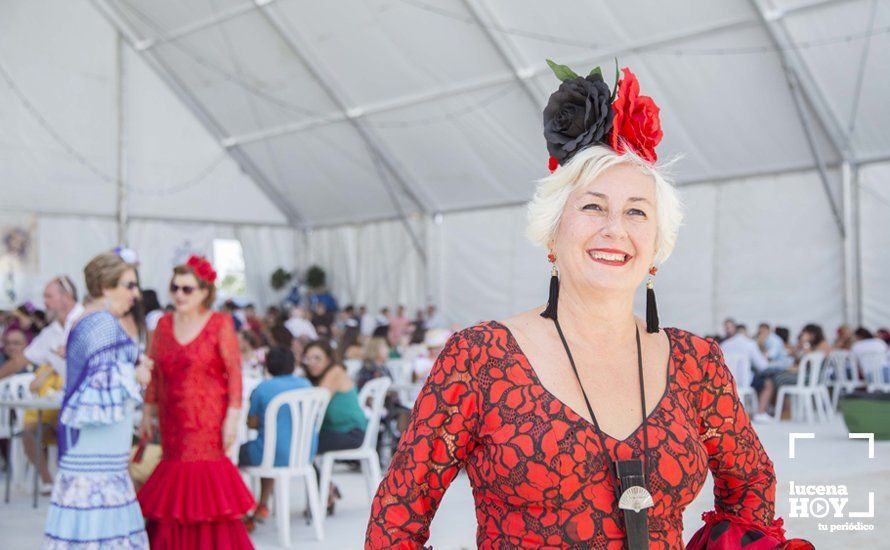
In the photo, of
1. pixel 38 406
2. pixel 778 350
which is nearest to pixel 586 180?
pixel 38 406

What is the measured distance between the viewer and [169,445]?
4.13m

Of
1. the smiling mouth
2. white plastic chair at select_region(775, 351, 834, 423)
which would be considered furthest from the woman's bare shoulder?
white plastic chair at select_region(775, 351, 834, 423)

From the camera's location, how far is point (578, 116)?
154 cm

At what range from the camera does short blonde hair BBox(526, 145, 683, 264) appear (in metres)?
1.53

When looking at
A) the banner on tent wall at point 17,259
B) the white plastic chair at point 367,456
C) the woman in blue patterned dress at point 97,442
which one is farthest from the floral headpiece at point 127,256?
the banner on tent wall at point 17,259

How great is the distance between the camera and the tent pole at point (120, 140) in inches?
643

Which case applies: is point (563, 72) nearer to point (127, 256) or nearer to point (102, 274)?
point (102, 274)

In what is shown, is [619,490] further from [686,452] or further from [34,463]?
[34,463]

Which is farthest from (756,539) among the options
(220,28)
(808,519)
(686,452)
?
(220,28)

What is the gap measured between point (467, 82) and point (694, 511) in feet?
28.6

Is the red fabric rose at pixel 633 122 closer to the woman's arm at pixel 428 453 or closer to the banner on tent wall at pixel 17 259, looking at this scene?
the woman's arm at pixel 428 453

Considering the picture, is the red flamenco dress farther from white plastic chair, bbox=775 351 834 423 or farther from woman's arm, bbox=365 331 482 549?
white plastic chair, bbox=775 351 834 423

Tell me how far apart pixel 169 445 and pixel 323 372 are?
2013mm

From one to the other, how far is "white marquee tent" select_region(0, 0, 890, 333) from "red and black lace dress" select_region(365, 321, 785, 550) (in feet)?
30.3
